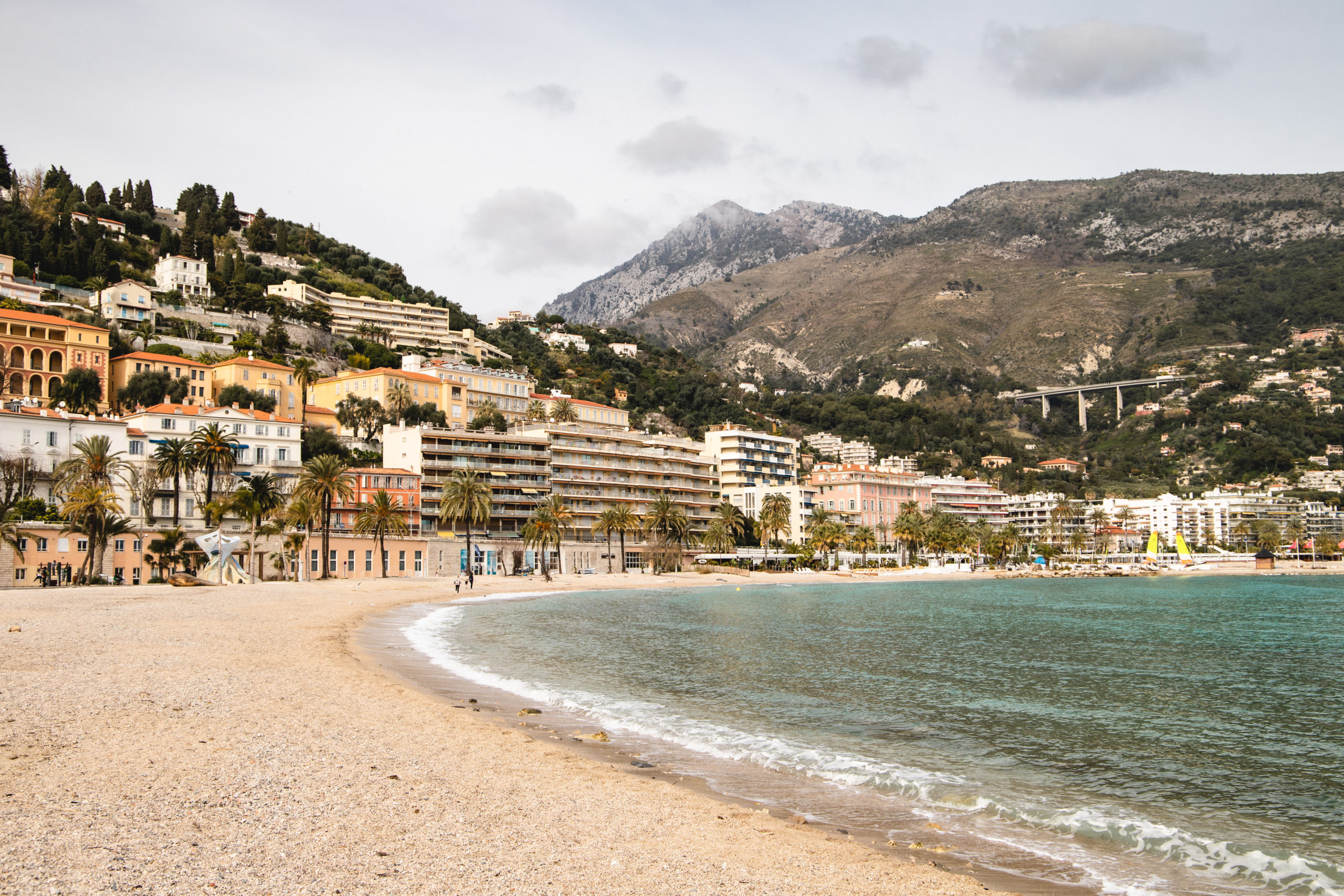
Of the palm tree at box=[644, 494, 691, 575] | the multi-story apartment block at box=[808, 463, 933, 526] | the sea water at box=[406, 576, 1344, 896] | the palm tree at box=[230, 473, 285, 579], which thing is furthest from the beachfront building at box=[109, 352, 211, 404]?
the multi-story apartment block at box=[808, 463, 933, 526]

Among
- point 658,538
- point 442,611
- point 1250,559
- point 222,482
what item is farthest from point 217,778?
point 1250,559

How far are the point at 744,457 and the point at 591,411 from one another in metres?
24.7

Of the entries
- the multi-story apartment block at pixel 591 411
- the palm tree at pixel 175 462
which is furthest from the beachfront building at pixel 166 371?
the multi-story apartment block at pixel 591 411

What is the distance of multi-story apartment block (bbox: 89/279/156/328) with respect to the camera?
4766 inches

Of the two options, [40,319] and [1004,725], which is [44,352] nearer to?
[40,319]

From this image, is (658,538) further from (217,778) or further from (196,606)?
(217,778)

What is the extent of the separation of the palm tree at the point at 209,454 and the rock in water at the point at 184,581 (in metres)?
16.7

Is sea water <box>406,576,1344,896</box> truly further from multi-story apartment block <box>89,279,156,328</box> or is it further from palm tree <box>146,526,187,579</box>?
multi-story apartment block <box>89,279,156,328</box>

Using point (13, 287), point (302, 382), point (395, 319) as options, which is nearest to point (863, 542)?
point (302, 382)

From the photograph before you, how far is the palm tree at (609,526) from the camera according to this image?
104 m

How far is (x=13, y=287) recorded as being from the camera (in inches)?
4500

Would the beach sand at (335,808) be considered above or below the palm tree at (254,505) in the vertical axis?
below

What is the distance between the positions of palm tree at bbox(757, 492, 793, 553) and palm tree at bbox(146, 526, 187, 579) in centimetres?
7300

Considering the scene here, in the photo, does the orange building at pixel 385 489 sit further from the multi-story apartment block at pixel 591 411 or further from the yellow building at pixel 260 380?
the multi-story apartment block at pixel 591 411
